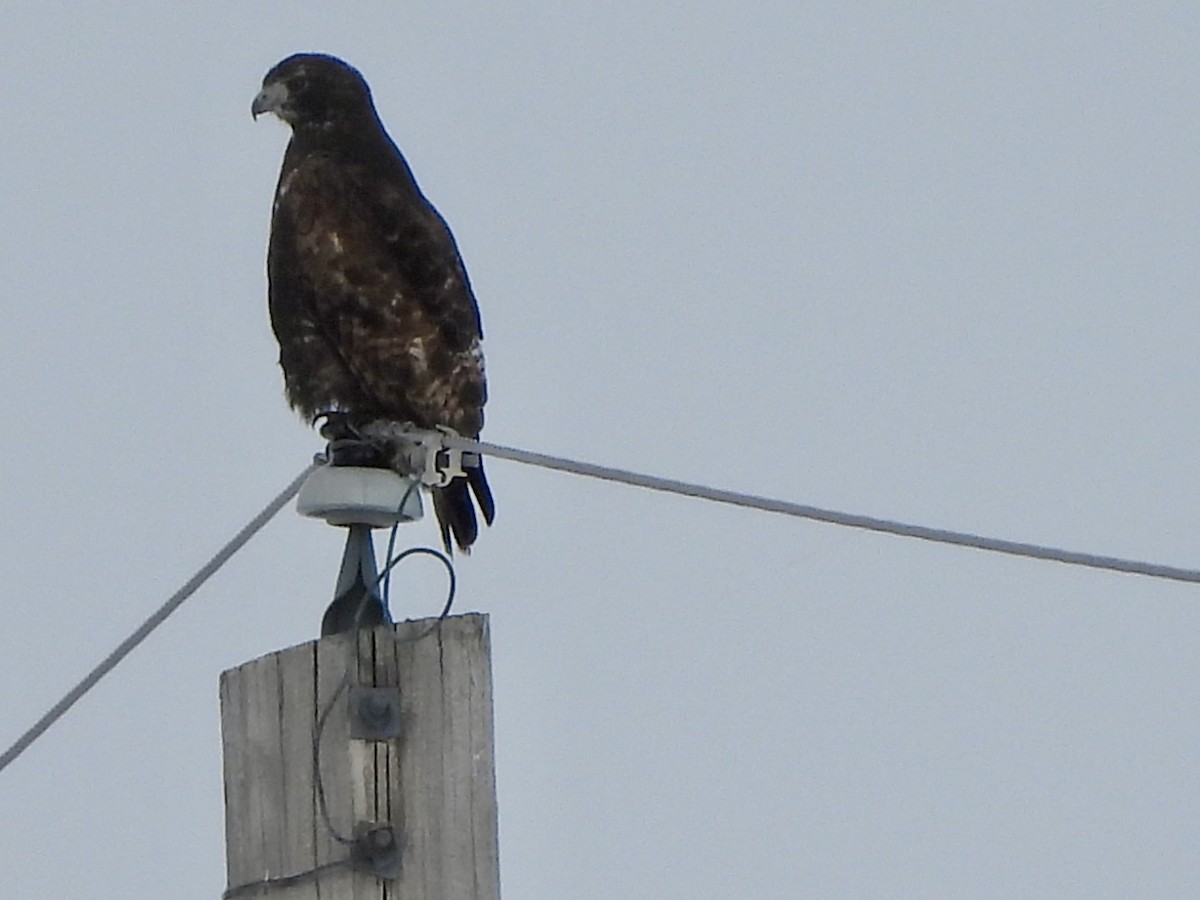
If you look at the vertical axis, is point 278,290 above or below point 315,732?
above

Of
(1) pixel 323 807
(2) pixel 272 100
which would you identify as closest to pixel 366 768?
(1) pixel 323 807

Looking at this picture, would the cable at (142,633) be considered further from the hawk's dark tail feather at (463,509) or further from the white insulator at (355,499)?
the hawk's dark tail feather at (463,509)

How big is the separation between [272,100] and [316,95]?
10 cm

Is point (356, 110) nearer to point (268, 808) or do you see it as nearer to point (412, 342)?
point (412, 342)

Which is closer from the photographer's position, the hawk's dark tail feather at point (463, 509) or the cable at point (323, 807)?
the cable at point (323, 807)

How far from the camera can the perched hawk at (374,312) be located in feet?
16.8

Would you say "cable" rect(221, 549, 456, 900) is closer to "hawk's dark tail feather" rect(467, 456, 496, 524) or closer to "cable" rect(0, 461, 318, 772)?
"cable" rect(0, 461, 318, 772)

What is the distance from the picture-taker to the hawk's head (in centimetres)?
539

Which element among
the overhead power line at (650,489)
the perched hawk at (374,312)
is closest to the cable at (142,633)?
the overhead power line at (650,489)

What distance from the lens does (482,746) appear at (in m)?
2.94

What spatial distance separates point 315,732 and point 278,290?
7.66 ft

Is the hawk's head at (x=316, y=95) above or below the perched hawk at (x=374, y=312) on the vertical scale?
above

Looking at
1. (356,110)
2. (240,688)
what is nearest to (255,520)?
(240,688)

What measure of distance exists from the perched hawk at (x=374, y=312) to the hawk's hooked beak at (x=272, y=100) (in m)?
0.22
